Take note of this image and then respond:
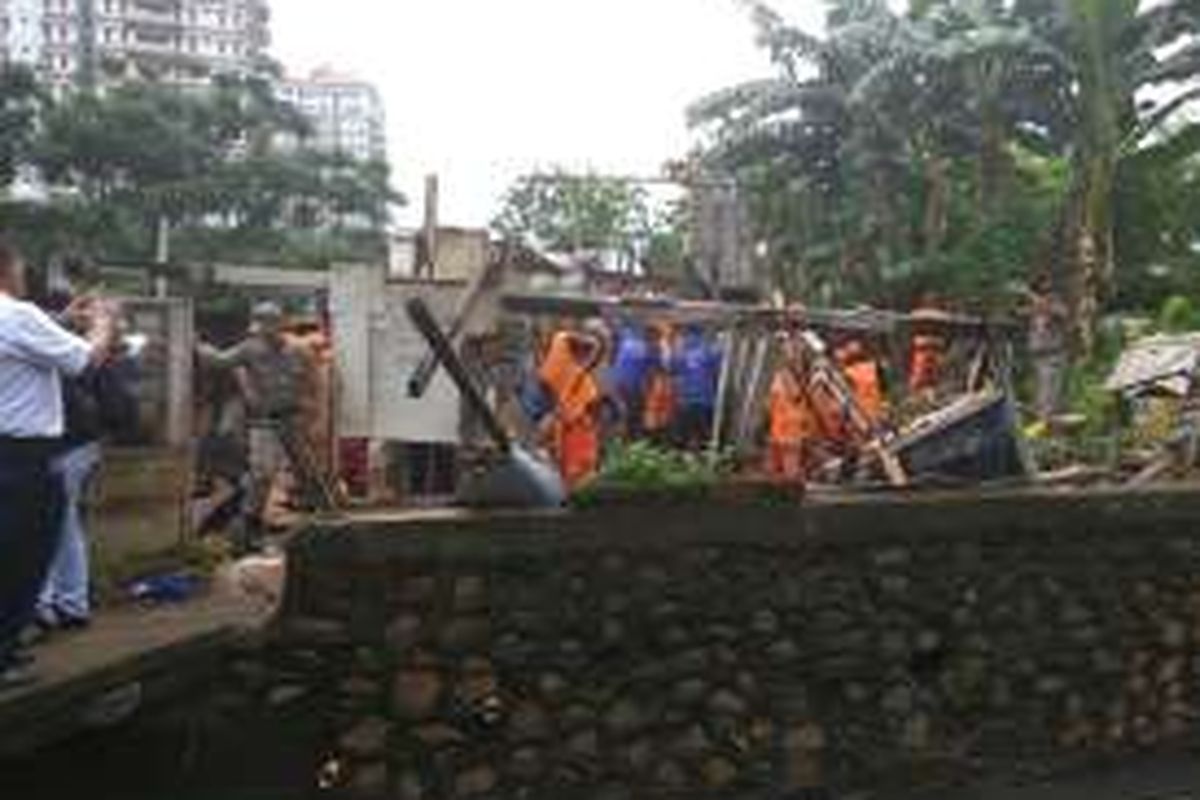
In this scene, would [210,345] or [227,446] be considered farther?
[210,345]

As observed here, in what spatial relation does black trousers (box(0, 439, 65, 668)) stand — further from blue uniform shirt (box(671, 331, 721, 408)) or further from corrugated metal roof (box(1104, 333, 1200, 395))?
corrugated metal roof (box(1104, 333, 1200, 395))

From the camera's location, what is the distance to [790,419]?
977 cm

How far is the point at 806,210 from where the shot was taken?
21594 mm

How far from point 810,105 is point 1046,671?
12.9 meters

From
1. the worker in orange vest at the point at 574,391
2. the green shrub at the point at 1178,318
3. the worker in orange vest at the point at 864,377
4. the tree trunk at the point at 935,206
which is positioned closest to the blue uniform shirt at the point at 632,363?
the worker in orange vest at the point at 574,391

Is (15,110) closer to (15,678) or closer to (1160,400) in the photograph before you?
(1160,400)

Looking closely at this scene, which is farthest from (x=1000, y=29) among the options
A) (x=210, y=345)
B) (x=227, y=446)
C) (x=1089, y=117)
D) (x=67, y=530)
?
(x=67, y=530)

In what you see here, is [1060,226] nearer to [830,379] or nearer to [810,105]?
[810,105]

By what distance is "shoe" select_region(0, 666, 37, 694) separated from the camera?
5.96 metres

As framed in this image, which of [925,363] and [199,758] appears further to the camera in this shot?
[925,363]

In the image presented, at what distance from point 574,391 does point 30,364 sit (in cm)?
490

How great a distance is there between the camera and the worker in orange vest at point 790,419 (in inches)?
374

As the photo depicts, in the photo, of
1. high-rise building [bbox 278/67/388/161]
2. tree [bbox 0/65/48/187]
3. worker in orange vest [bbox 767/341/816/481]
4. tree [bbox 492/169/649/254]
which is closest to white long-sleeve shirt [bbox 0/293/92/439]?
worker in orange vest [bbox 767/341/816/481]

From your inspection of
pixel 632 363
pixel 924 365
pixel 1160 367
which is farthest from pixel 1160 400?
pixel 632 363
